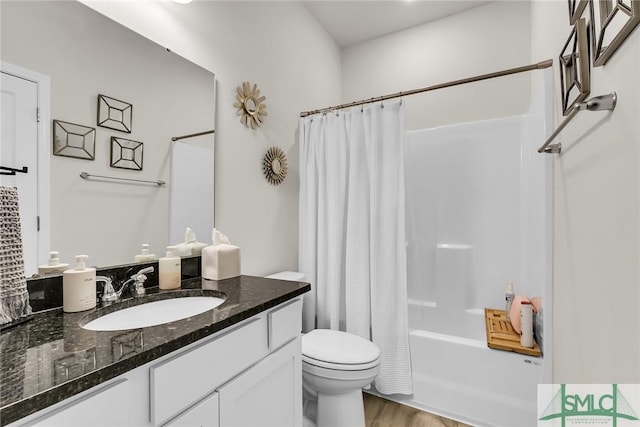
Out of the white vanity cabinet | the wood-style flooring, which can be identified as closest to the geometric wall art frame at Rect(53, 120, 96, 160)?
the white vanity cabinet

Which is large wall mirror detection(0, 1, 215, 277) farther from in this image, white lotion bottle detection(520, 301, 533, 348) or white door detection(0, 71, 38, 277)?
white lotion bottle detection(520, 301, 533, 348)

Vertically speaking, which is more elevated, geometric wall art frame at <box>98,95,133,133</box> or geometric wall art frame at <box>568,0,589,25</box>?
geometric wall art frame at <box>568,0,589,25</box>

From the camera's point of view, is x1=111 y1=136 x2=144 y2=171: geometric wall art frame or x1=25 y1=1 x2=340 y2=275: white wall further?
x1=25 y1=1 x2=340 y2=275: white wall

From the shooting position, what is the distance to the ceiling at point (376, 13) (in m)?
2.39

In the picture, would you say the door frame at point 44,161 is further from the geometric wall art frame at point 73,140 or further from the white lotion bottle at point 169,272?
the white lotion bottle at point 169,272

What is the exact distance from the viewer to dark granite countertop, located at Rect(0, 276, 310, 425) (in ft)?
1.62

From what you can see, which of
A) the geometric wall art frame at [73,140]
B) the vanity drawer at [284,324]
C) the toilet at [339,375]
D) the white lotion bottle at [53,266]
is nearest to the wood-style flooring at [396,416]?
the toilet at [339,375]

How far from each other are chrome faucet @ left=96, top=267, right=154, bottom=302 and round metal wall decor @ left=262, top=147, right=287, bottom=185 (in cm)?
95

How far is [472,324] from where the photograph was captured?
231cm

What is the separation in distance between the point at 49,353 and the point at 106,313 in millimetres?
335

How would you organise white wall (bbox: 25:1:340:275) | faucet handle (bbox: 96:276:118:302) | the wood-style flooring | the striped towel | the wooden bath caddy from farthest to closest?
the wood-style flooring → the wooden bath caddy → white wall (bbox: 25:1:340:275) → faucet handle (bbox: 96:276:118:302) → the striped towel

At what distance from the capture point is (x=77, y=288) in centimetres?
91

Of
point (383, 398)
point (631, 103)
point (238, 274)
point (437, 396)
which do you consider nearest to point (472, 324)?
point (437, 396)

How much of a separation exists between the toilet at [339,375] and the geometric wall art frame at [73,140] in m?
1.26
